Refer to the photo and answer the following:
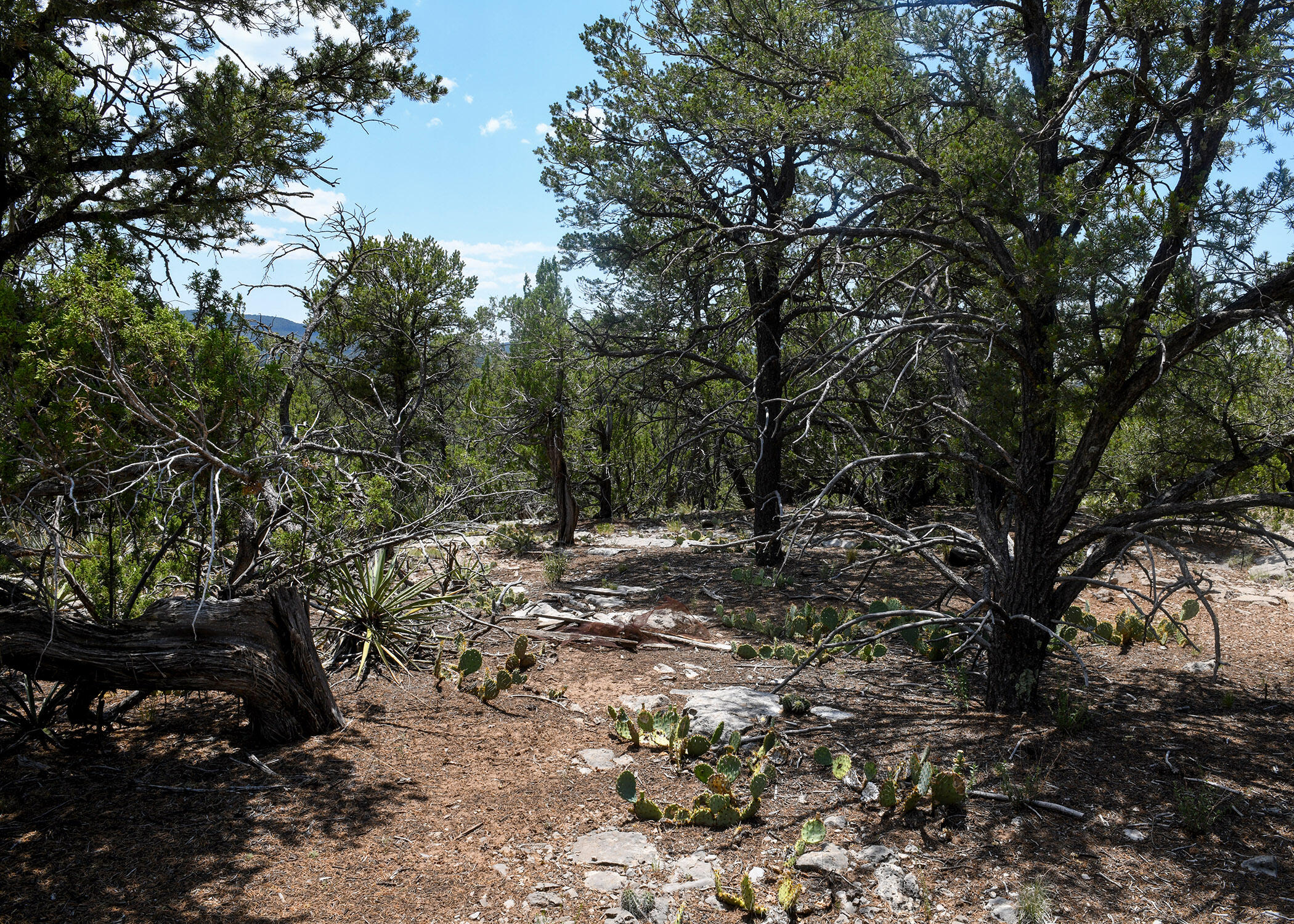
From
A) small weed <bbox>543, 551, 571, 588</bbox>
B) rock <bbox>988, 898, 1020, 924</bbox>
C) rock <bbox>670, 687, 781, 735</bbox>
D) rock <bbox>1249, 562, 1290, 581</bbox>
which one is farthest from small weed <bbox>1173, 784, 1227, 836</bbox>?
rock <bbox>1249, 562, 1290, 581</bbox>

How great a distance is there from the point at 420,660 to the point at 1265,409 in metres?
6.45

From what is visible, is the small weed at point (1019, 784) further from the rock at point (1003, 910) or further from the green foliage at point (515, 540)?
the green foliage at point (515, 540)

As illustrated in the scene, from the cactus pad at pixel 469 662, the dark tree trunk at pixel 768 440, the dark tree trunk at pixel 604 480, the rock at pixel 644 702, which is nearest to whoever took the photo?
the rock at pixel 644 702

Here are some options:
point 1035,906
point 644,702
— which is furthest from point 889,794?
point 644,702

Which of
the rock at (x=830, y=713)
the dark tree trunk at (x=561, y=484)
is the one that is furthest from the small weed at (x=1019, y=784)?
the dark tree trunk at (x=561, y=484)

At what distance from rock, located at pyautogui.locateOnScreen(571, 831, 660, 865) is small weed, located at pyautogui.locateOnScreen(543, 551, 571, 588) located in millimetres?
4757

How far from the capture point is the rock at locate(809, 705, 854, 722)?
4898 millimetres

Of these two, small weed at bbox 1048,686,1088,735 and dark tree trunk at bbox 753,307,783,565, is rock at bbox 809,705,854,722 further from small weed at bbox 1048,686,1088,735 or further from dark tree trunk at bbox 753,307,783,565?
dark tree trunk at bbox 753,307,783,565

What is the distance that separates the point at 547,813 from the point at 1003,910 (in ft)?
6.72

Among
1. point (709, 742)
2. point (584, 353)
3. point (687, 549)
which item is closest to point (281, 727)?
point (709, 742)

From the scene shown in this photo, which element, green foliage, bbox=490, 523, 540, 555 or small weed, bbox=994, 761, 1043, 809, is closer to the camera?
small weed, bbox=994, 761, 1043, 809

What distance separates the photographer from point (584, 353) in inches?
441

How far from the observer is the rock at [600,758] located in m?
4.41

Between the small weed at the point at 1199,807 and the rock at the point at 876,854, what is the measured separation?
136 cm
